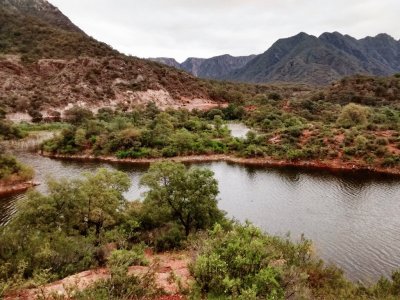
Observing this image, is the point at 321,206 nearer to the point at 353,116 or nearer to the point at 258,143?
the point at 258,143

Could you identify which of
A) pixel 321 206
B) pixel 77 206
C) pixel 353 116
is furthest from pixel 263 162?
pixel 77 206

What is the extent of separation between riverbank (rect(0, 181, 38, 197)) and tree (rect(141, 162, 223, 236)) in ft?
79.9

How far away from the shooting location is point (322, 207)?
133 ft

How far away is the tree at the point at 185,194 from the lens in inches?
1145

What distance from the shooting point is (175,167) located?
29.6m

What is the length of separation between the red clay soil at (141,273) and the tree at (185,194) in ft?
13.5

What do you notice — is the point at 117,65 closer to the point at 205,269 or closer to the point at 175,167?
the point at 175,167

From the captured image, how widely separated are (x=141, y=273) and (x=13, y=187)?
3686cm

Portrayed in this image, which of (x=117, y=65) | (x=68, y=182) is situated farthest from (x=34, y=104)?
(x=68, y=182)

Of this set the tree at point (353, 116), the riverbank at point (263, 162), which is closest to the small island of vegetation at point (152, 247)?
the riverbank at point (263, 162)

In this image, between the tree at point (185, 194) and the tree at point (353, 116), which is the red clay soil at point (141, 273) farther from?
the tree at point (353, 116)

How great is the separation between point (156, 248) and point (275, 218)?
13.8 meters

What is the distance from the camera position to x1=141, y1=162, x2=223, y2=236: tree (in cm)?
2908

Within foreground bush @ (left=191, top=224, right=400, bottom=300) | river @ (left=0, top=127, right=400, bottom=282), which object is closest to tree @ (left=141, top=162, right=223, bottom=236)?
river @ (left=0, top=127, right=400, bottom=282)
